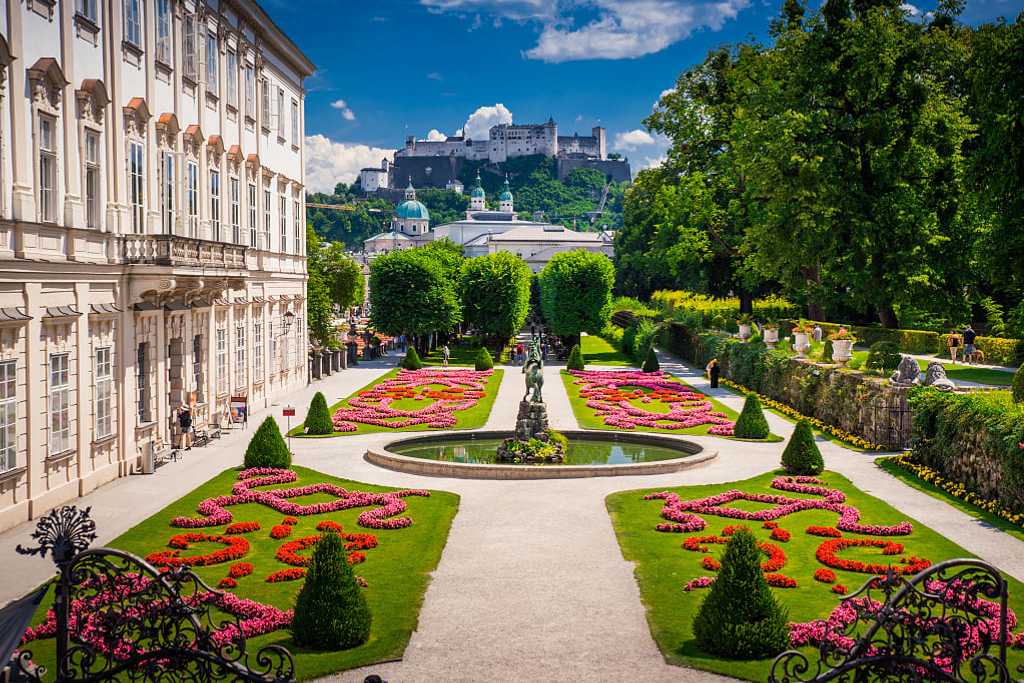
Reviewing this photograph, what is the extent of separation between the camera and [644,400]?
132 feet

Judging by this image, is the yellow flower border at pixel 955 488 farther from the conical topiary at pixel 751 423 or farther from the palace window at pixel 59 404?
the palace window at pixel 59 404

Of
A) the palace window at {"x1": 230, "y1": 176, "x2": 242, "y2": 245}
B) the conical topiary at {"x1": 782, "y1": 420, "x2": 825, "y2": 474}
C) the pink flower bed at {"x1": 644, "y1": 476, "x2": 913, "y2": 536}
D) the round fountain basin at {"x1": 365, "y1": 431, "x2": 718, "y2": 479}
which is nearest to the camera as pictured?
the pink flower bed at {"x1": 644, "y1": 476, "x2": 913, "y2": 536}

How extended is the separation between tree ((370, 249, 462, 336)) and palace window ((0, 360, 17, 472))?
42249 mm

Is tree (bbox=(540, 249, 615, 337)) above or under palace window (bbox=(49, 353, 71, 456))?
above

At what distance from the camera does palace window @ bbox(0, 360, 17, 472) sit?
18516mm

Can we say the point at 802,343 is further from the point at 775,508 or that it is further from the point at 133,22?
the point at 133,22

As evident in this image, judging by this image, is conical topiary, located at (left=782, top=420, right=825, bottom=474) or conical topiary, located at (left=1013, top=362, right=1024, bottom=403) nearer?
conical topiary, located at (left=1013, top=362, right=1024, bottom=403)

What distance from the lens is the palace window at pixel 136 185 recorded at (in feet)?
83.1

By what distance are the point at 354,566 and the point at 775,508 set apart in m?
8.99

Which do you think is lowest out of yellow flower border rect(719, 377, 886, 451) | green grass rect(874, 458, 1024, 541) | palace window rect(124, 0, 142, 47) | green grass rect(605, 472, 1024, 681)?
green grass rect(605, 472, 1024, 681)

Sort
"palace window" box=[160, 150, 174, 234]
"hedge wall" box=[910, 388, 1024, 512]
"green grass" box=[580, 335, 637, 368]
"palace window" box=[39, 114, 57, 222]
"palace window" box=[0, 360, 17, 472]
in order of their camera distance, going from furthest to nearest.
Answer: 1. "green grass" box=[580, 335, 637, 368]
2. "palace window" box=[160, 150, 174, 234]
3. "palace window" box=[39, 114, 57, 222]
4. "hedge wall" box=[910, 388, 1024, 512]
5. "palace window" box=[0, 360, 17, 472]

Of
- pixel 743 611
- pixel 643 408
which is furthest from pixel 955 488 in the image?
pixel 643 408

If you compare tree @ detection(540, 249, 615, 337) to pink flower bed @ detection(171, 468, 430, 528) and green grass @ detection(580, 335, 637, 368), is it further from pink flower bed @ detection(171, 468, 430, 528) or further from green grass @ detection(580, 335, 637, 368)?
pink flower bed @ detection(171, 468, 430, 528)

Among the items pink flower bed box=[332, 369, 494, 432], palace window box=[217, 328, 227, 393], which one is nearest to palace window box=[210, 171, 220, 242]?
palace window box=[217, 328, 227, 393]
